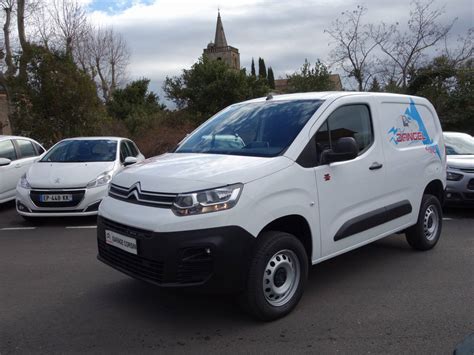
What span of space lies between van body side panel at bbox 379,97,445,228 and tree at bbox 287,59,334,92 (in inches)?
833

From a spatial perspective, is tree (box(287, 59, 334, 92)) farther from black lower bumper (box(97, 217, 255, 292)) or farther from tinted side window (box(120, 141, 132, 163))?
black lower bumper (box(97, 217, 255, 292))

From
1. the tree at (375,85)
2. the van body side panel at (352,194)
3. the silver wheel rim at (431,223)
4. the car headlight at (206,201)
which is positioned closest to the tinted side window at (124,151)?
the van body side panel at (352,194)

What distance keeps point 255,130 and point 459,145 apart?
6497 millimetres

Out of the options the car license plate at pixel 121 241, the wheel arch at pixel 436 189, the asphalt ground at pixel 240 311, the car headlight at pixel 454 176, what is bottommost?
the asphalt ground at pixel 240 311

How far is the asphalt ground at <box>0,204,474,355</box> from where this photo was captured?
3.36 m

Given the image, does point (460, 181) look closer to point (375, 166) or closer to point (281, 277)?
point (375, 166)

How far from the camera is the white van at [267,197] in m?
3.33

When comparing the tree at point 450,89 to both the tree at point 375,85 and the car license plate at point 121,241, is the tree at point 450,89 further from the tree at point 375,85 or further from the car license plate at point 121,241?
the car license plate at point 121,241

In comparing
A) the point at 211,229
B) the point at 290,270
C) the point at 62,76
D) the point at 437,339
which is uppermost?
the point at 62,76

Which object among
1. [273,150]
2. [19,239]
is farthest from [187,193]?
[19,239]

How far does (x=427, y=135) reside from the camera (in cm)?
563

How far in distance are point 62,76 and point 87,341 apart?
47.3ft

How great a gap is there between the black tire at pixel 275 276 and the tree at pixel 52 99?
14382 millimetres

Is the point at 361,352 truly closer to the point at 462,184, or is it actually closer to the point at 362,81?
the point at 462,184
